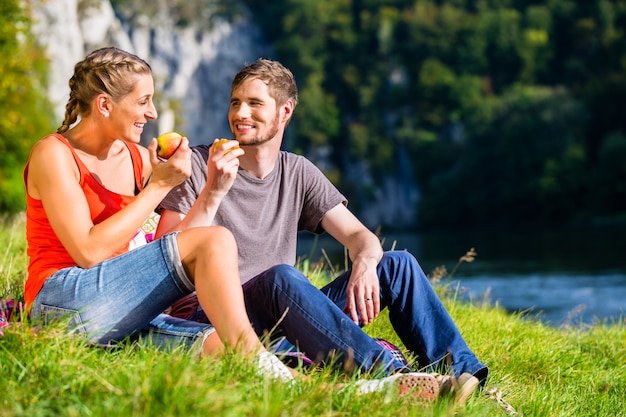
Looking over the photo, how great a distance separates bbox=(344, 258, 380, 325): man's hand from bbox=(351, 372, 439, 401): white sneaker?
39 cm

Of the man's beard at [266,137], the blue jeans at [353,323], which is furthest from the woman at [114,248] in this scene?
the man's beard at [266,137]

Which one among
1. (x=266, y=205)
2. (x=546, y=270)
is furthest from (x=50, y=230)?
(x=546, y=270)

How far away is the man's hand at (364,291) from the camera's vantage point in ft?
9.59

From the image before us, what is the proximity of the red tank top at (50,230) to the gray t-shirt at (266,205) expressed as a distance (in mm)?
294

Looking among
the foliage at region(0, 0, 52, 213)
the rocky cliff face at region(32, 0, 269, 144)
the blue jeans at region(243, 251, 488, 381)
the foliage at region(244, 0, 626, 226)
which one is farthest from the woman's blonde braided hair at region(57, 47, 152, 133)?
the rocky cliff face at region(32, 0, 269, 144)

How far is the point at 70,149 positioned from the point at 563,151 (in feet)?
178

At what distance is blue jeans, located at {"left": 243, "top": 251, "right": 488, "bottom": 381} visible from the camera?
8.96ft

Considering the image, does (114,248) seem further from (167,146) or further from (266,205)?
(266,205)

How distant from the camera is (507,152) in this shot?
57781 mm

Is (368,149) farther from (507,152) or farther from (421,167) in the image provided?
(507,152)

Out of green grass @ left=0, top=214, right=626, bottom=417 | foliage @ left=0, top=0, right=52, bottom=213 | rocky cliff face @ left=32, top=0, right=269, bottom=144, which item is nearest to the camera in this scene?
green grass @ left=0, top=214, right=626, bottom=417

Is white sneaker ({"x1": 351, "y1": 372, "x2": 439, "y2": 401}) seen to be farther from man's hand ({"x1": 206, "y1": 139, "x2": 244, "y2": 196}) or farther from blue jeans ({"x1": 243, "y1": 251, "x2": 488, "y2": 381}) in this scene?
man's hand ({"x1": 206, "y1": 139, "x2": 244, "y2": 196})

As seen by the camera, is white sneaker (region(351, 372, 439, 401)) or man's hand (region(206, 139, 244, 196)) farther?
man's hand (region(206, 139, 244, 196))

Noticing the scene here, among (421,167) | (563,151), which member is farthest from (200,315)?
(421,167)
